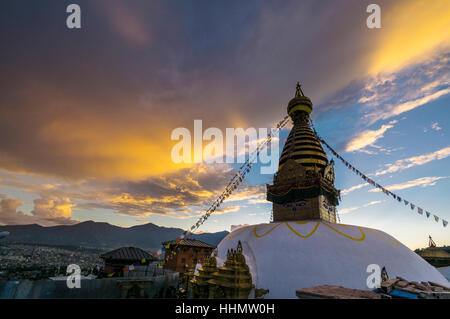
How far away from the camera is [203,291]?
9.28 meters

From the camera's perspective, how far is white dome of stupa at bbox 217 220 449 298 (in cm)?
934

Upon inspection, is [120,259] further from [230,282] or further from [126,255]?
[230,282]

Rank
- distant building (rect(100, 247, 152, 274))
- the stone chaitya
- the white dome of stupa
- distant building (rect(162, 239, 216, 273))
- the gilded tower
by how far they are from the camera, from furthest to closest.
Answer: distant building (rect(162, 239, 216, 273)) < distant building (rect(100, 247, 152, 274)) < the gilded tower < the white dome of stupa < the stone chaitya

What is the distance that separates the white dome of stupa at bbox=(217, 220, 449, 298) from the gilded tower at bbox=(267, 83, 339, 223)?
2.72 m

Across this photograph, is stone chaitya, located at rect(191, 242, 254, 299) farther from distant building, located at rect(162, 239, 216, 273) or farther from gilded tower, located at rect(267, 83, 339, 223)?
distant building, located at rect(162, 239, 216, 273)

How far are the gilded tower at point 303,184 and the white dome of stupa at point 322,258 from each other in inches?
107

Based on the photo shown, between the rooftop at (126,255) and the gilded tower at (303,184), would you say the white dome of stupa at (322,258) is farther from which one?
the rooftop at (126,255)

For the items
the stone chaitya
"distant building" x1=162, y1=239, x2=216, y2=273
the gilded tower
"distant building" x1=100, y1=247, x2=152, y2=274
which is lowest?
"distant building" x1=162, y1=239, x2=216, y2=273

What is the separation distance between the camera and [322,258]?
32.3 feet

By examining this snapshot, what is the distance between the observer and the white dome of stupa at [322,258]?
934 cm

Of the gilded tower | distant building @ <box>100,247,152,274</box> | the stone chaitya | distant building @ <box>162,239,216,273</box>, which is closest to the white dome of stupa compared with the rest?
the stone chaitya

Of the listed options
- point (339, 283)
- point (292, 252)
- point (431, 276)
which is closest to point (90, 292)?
point (292, 252)

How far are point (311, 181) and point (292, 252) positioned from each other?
6.26 m

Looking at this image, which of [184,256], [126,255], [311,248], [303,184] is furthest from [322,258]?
[184,256]
